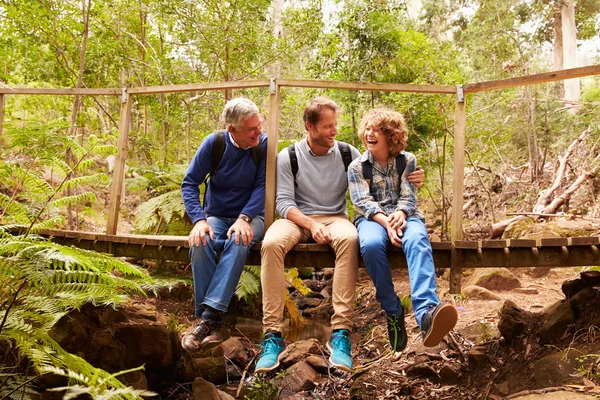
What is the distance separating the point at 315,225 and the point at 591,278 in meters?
2.39

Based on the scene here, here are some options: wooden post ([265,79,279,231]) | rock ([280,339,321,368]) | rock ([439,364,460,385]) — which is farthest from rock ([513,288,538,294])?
wooden post ([265,79,279,231])

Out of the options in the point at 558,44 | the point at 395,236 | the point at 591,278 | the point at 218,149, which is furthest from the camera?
the point at 558,44

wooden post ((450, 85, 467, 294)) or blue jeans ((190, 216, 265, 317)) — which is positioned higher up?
wooden post ((450, 85, 467, 294))

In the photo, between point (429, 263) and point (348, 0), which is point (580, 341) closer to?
point (429, 263)

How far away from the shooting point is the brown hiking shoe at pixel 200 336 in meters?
3.23

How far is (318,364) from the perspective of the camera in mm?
4730

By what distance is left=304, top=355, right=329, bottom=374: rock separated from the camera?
4.70m

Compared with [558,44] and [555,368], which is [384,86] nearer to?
[555,368]

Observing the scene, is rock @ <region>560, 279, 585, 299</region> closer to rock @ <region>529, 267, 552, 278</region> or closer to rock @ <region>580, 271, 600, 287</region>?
rock @ <region>580, 271, 600, 287</region>

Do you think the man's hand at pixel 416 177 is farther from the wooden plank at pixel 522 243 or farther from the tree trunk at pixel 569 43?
the tree trunk at pixel 569 43

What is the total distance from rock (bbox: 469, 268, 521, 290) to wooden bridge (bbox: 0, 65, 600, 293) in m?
2.50

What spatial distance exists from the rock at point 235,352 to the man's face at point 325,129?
243 cm

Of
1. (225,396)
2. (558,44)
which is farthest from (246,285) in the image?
(558,44)

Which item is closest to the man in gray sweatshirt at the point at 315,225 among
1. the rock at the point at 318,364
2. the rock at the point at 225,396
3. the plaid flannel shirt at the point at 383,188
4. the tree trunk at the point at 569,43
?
the plaid flannel shirt at the point at 383,188
